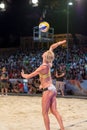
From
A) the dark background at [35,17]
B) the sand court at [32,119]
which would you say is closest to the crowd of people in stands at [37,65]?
the dark background at [35,17]

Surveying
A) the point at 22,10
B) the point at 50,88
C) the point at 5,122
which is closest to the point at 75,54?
the point at 22,10

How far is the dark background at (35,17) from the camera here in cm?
3137

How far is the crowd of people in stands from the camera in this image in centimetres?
2027

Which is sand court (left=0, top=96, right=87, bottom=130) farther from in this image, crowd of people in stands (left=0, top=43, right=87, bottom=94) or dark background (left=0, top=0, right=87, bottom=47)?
dark background (left=0, top=0, right=87, bottom=47)

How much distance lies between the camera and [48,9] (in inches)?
1252

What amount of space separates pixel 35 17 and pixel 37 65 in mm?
10266

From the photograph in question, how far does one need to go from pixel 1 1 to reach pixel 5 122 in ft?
69.9

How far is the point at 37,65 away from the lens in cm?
2502

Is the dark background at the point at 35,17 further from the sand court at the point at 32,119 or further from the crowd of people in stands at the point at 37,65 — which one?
the sand court at the point at 32,119

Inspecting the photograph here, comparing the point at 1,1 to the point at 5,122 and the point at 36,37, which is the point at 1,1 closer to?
the point at 36,37

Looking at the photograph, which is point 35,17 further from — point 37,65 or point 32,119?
point 32,119

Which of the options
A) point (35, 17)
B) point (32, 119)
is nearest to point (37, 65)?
point (35, 17)

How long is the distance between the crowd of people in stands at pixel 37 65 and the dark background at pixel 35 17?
14.7 feet

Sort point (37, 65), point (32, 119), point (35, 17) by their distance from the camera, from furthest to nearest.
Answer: point (35, 17) → point (37, 65) → point (32, 119)
